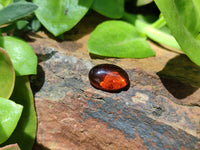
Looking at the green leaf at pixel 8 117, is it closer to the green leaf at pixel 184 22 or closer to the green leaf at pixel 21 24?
the green leaf at pixel 21 24

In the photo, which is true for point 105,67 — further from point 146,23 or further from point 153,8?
point 153,8

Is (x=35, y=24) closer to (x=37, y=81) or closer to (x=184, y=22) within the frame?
(x=37, y=81)

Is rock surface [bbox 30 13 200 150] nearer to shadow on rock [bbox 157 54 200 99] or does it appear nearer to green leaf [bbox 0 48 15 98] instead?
shadow on rock [bbox 157 54 200 99]

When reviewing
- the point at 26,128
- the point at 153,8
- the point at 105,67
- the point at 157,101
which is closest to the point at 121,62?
the point at 105,67

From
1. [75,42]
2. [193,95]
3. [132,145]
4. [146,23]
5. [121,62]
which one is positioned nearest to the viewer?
[132,145]

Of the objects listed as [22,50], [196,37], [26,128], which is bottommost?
[26,128]

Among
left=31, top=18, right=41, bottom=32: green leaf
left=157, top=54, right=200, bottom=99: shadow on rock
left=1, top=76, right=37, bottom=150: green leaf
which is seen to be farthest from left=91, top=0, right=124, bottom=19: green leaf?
left=1, top=76, right=37, bottom=150: green leaf

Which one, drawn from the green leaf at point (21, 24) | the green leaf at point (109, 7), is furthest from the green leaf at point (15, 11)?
the green leaf at point (109, 7)
